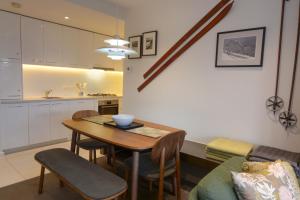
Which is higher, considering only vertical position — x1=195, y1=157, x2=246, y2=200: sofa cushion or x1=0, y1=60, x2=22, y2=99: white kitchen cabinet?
x1=0, y1=60, x2=22, y2=99: white kitchen cabinet

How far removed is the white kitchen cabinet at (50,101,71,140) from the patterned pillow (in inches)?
141

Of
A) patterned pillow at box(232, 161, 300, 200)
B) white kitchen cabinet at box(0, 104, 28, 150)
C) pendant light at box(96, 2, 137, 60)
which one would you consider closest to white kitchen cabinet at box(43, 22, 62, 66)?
white kitchen cabinet at box(0, 104, 28, 150)

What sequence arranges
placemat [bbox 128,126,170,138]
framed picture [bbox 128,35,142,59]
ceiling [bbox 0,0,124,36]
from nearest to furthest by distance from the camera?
placemat [bbox 128,126,170,138]
ceiling [bbox 0,0,124,36]
framed picture [bbox 128,35,142,59]

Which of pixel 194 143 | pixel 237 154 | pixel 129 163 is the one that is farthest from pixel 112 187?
pixel 194 143

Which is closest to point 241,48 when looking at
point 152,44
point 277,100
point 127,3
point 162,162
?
point 277,100

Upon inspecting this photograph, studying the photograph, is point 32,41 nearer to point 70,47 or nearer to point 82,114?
point 70,47

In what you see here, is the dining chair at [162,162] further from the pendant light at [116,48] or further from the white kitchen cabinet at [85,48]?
the white kitchen cabinet at [85,48]

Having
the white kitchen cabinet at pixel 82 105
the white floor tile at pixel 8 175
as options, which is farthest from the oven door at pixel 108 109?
the white floor tile at pixel 8 175

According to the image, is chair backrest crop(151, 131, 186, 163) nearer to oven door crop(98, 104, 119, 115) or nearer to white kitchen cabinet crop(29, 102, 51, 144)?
white kitchen cabinet crop(29, 102, 51, 144)

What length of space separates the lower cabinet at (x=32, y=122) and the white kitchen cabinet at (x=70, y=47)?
33.8 inches

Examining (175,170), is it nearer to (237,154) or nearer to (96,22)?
(237,154)

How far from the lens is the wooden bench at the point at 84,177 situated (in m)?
1.44

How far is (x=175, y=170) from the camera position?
203 centimetres

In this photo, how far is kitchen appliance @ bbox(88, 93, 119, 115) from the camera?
464 centimetres
